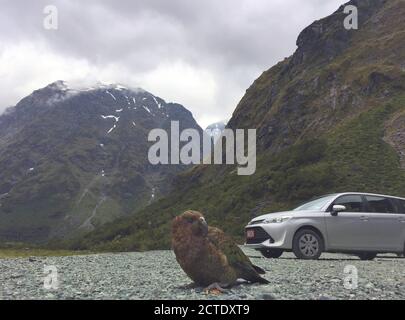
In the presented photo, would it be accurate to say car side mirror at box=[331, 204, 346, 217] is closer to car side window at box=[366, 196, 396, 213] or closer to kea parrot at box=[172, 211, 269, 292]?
car side window at box=[366, 196, 396, 213]

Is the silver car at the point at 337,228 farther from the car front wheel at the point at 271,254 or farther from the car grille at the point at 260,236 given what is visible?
the car front wheel at the point at 271,254

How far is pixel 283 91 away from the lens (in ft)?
262

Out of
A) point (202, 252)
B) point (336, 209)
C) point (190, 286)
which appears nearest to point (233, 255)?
point (202, 252)

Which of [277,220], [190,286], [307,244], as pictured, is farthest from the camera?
[277,220]

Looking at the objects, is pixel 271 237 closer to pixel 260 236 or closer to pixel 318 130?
pixel 260 236

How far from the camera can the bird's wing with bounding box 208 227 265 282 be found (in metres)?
7.79

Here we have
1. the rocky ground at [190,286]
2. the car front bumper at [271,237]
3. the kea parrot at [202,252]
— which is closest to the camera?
the rocky ground at [190,286]

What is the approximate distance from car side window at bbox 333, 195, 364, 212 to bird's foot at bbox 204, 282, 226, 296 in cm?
729

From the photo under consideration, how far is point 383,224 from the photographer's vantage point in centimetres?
1380

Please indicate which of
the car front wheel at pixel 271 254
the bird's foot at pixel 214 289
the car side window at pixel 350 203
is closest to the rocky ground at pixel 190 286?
the bird's foot at pixel 214 289

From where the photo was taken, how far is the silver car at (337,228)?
13.4m

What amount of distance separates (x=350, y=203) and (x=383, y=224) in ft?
3.58

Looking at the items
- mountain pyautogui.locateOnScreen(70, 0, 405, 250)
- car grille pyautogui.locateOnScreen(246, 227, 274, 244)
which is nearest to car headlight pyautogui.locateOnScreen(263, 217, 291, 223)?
car grille pyautogui.locateOnScreen(246, 227, 274, 244)

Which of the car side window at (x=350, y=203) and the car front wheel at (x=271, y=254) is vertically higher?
the car side window at (x=350, y=203)
